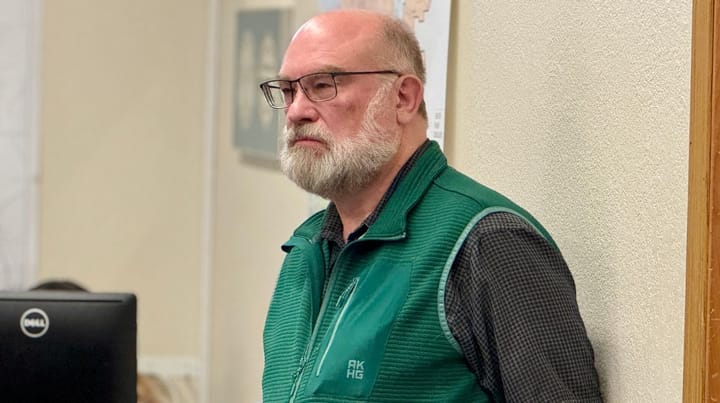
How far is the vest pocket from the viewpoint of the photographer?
1.50m

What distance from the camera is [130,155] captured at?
4.72 meters

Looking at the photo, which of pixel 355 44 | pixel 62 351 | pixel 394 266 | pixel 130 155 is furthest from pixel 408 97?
pixel 130 155

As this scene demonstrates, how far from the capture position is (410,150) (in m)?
1.71

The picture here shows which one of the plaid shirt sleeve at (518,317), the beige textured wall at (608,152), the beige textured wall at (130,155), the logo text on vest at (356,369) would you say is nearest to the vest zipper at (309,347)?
the logo text on vest at (356,369)

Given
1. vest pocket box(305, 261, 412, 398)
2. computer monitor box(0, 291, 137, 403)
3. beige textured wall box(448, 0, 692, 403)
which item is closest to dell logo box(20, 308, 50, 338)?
computer monitor box(0, 291, 137, 403)

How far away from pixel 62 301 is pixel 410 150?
559 millimetres

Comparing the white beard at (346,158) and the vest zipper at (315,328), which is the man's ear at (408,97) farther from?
the vest zipper at (315,328)

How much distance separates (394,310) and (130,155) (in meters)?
3.37

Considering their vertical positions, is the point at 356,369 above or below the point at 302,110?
below

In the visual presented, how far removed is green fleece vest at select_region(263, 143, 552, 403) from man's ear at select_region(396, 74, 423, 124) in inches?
2.6

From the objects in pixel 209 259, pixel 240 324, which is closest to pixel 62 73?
pixel 209 259

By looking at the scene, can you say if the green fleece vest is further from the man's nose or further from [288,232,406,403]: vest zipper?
the man's nose

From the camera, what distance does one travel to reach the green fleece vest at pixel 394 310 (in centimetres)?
150

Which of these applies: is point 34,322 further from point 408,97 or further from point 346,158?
point 408,97
